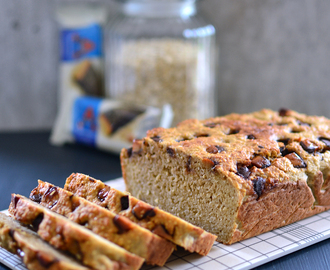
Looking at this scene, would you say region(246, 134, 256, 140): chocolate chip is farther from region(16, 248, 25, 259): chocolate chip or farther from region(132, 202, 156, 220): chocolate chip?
region(16, 248, 25, 259): chocolate chip

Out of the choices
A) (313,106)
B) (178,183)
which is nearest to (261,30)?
(313,106)

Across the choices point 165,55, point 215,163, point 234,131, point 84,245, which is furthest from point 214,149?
point 165,55

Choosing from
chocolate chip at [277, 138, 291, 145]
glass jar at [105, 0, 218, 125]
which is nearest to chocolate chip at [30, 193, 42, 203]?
chocolate chip at [277, 138, 291, 145]

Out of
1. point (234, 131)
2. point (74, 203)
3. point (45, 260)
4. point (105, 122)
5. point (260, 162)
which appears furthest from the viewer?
point (105, 122)

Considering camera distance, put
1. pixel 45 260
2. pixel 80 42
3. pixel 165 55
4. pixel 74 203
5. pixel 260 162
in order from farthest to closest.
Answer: pixel 80 42 → pixel 165 55 → pixel 260 162 → pixel 74 203 → pixel 45 260

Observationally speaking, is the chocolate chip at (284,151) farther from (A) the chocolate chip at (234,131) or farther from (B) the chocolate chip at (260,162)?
(A) the chocolate chip at (234,131)

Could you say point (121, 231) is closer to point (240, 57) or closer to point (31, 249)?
point (31, 249)
